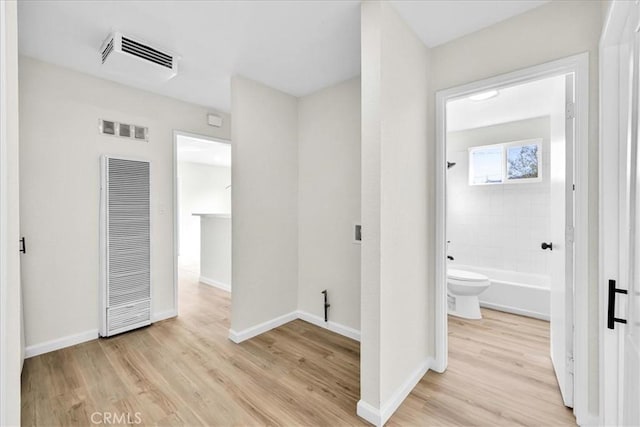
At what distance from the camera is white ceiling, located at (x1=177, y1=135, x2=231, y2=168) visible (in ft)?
16.8

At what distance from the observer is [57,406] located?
180 cm

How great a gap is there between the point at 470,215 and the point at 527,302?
57.2 inches

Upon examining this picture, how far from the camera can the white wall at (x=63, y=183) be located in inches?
94.4

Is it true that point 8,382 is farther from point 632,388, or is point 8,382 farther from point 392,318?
point 632,388

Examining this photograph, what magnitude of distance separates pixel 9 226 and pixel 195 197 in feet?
24.1

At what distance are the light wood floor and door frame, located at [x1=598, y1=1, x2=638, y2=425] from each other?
463 mm

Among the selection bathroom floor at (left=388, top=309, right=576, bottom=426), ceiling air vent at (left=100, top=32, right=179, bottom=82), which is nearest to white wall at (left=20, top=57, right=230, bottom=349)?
ceiling air vent at (left=100, top=32, right=179, bottom=82)

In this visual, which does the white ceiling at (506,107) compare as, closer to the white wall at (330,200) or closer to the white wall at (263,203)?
the white wall at (330,200)

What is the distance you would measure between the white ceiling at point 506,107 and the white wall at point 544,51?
645 millimetres

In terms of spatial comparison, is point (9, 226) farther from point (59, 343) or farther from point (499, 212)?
point (499, 212)

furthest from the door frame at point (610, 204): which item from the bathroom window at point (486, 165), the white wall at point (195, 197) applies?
the white wall at point (195, 197)

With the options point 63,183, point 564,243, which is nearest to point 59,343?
point 63,183

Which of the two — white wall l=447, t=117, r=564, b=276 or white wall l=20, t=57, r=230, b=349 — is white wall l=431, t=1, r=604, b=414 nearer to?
white wall l=447, t=117, r=564, b=276

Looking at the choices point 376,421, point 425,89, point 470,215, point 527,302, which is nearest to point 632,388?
point 376,421
